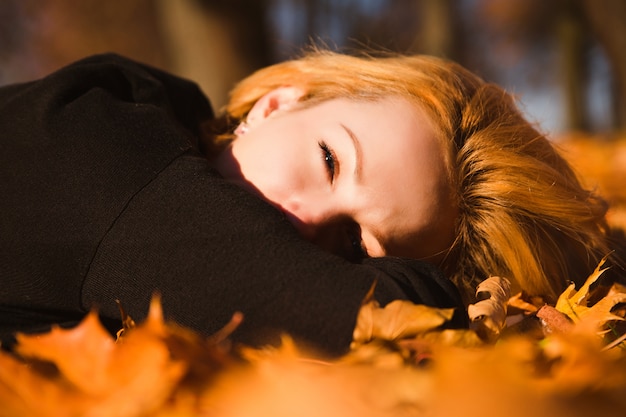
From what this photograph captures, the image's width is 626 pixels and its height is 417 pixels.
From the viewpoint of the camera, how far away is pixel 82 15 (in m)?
19.0

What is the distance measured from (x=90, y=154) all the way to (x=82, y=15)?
19272 millimetres

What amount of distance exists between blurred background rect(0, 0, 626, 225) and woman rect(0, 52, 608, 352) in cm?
→ 49

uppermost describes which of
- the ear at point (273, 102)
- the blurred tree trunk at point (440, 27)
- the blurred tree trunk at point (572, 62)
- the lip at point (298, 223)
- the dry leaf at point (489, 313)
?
the ear at point (273, 102)

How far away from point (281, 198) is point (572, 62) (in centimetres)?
1349

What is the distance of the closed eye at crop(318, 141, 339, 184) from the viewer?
1.64 metres

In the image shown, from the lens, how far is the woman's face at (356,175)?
5.28 feet

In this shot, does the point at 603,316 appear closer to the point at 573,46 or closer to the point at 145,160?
the point at 145,160

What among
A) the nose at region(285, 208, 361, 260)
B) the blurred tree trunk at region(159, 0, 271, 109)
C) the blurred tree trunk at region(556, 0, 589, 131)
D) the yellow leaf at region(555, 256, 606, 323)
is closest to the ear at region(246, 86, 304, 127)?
the nose at region(285, 208, 361, 260)

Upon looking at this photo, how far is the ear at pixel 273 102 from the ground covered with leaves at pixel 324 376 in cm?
100

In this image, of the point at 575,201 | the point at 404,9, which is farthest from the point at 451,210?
the point at 404,9

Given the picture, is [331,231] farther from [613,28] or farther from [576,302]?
[613,28]

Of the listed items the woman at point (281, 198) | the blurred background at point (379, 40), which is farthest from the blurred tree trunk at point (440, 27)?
the woman at point (281, 198)

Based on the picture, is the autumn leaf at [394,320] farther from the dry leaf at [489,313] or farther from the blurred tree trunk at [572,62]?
the blurred tree trunk at [572,62]

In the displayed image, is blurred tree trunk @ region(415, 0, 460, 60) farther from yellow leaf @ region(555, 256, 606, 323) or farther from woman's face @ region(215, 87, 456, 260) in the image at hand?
yellow leaf @ region(555, 256, 606, 323)
